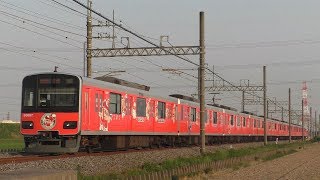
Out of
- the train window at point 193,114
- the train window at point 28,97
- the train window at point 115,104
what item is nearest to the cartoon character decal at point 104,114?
the train window at point 115,104

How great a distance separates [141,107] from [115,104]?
2976 mm

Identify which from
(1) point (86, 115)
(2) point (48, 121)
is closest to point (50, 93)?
(2) point (48, 121)

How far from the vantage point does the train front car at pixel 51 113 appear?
18.4 m

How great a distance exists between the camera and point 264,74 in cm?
4475

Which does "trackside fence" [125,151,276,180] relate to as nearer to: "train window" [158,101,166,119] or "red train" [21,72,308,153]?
"red train" [21,72,308,153]

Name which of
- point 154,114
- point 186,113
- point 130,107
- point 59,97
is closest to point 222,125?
point 186,113

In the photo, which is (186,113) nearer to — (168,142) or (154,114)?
(168,142)

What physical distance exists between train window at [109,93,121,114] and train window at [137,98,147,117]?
220 centimetres

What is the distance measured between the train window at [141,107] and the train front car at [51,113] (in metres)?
5.60

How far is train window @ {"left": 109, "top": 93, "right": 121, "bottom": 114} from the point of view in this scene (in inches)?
834

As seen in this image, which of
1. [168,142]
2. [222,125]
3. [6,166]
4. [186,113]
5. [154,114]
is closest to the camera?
[6,166]

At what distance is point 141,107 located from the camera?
24.4 meters

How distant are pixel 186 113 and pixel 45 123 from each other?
47.7ft

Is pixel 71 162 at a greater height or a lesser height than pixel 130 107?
lesser
